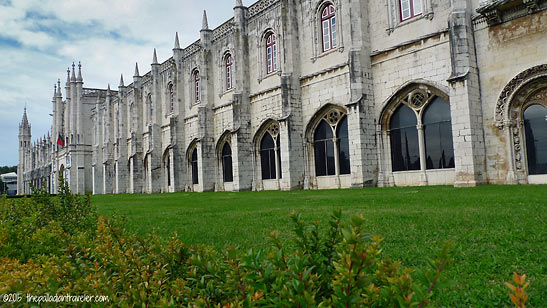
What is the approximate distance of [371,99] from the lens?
1675 cm

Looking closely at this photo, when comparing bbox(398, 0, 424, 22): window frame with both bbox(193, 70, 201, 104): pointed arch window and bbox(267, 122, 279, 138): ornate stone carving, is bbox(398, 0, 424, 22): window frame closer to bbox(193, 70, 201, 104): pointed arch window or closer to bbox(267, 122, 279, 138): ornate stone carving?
bbox(267, 122, 279, 138): ornate stone carving

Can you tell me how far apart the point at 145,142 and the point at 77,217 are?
104ft

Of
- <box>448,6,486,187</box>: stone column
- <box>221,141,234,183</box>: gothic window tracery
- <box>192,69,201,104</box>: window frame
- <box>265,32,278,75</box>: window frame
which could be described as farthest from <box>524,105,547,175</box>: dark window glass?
<box>192,69,201,104</box>: window frame

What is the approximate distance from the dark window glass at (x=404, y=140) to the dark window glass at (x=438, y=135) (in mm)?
511

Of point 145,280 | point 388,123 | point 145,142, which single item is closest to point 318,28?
point 388,123

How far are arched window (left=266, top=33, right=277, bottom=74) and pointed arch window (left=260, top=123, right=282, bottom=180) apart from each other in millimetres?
3253

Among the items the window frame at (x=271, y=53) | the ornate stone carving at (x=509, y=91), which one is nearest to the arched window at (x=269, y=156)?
the window frame at (x=271, y=53)

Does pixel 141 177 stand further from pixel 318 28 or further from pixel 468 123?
pixel 468 123

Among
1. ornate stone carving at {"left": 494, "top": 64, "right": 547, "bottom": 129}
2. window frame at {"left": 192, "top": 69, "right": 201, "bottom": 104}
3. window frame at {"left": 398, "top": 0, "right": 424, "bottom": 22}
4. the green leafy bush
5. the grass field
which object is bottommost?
the grass field

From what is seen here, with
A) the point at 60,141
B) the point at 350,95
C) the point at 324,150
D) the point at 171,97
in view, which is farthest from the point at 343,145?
the point at 60,141

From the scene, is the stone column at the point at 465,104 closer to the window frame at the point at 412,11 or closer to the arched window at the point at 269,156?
the window frame at the point at 412,11

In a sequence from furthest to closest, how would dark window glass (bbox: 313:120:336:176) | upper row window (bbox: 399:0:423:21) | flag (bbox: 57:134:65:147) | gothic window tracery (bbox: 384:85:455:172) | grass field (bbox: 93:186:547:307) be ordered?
flag (bbox: 57:134:65:147), dark window glass (bbox: 313:120:336:176), upper row window (bbox: 399:0:423:21), gothic window tracery (bbox: 384:85:455:172), grass field (bbox: 93:186:547:307)

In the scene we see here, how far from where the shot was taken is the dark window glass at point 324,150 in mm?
19078

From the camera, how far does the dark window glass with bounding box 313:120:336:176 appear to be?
1908 cm
